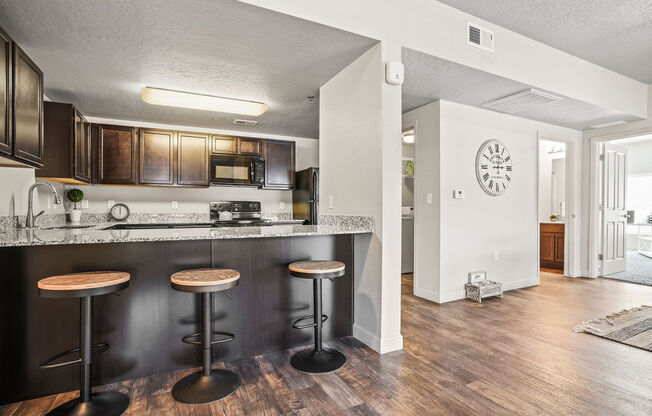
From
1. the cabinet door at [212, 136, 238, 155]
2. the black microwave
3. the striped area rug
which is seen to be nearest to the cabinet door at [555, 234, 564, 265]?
the striped area rug

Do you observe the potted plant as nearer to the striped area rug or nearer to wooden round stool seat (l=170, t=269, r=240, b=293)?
wooden round stool seat (l=170, t=269, r=240, b=293)

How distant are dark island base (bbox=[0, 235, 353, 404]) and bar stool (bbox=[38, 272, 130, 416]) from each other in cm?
24

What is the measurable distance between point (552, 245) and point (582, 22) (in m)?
3.97

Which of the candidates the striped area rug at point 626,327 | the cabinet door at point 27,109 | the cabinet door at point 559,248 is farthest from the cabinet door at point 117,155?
the cabinet door at point 559,248

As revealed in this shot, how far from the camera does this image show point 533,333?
2.80 metres

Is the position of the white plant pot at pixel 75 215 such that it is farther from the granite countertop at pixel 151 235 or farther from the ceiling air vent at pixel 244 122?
the ceiling air vent at pixel 244 122

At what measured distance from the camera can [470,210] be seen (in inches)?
158

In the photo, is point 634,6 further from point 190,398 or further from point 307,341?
point 190,398

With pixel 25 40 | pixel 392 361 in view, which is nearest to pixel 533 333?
pixel 392 361

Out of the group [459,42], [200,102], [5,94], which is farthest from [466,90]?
[5,94]

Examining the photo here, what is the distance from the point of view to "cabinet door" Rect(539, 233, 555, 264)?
5.70 meters

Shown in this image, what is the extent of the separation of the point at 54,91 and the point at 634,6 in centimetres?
534

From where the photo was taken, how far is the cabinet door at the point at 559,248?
5.55 m

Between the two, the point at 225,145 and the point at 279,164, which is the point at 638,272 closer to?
the point at 279,164
